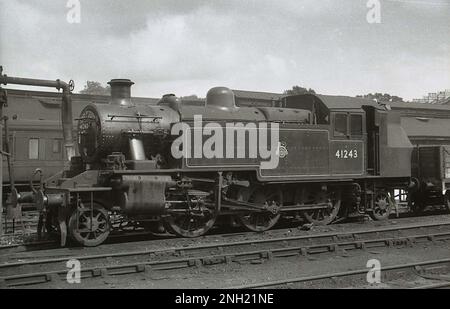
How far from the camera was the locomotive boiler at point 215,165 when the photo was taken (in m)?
9.32

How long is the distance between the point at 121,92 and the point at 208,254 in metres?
3.93

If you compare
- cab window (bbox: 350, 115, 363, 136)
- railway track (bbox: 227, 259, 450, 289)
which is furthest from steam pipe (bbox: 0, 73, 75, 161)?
railway track (bbox: 227, 259, 450, 289)

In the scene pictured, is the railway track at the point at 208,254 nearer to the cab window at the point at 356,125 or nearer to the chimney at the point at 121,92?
the cab window at the point at 356,125

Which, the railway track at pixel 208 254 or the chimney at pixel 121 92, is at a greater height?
the chimney at pixel 121 92

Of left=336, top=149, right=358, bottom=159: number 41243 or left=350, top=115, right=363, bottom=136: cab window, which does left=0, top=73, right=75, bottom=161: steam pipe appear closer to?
left=336, top=149, right=358, bottom=159: number 41243

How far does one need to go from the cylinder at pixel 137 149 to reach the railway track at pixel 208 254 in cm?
209

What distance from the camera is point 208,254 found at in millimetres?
8672

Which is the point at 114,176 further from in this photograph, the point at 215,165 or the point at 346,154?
the point at 346,154

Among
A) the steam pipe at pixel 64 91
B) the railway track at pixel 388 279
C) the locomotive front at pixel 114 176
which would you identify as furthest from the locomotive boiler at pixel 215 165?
the railway track at pixel 388 279

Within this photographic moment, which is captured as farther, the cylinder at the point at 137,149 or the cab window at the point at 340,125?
the cab window at the point at 340,125

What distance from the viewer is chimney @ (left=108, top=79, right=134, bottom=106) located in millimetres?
10164

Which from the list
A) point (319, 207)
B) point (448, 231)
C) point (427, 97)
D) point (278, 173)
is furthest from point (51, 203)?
point (427, 97)

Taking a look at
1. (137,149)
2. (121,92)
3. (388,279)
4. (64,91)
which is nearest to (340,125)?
(137,149)

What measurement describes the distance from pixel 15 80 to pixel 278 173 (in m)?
6.33
